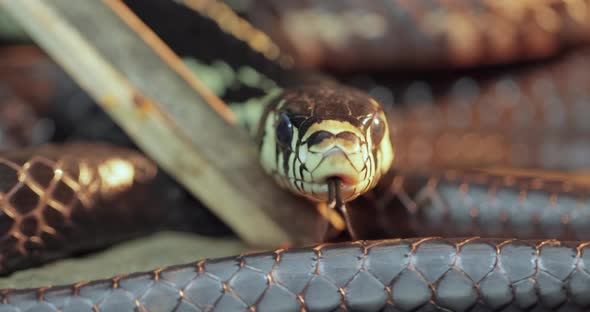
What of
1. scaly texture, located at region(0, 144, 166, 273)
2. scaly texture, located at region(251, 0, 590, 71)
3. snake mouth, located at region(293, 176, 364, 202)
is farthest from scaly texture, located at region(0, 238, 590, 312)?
scaly texture, located at region(251, 0, 590, 71)

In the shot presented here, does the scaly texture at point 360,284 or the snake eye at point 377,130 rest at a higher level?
the snake eye at point 377,130

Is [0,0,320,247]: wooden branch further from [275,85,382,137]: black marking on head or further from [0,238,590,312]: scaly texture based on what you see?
[0,238,590,312]: scaly texture

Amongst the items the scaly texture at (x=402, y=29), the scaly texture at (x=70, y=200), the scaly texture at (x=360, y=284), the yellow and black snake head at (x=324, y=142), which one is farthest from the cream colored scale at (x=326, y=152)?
the scaly texture at (x=402, y=29)

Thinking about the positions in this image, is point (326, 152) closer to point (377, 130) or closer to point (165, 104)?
point (377, 130)

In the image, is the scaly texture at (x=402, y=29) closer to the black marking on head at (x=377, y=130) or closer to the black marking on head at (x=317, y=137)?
the black marking on head at (x=377, y=130)

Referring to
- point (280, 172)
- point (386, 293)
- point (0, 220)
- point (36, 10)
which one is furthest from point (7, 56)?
point (386, 293)
